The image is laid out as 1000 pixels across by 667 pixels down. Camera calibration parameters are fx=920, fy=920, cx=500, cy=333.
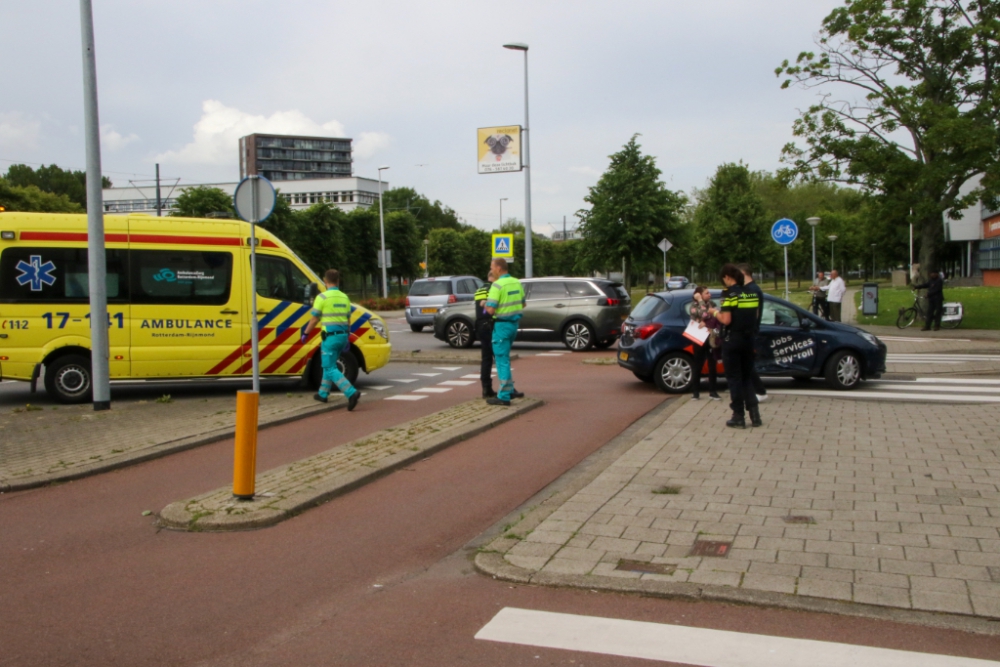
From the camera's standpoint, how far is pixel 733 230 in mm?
50000

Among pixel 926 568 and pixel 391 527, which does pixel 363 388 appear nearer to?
pixel 391 527

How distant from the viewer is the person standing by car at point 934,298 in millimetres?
24019

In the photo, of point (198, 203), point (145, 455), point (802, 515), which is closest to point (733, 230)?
point (198, 203)

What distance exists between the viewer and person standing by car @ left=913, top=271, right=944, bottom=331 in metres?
24.0

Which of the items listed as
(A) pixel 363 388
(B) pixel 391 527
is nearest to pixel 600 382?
(A) pixel 363 388

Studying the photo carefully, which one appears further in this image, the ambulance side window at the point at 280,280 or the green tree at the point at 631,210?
the green tree at the point at 631,210

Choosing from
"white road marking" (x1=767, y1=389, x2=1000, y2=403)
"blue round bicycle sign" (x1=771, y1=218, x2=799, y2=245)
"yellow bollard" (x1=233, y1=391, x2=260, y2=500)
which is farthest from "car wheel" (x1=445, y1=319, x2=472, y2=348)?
"yellow bollard" (x1=233, y1=391, x2=260, y2=500)

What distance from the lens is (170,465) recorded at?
328 inches

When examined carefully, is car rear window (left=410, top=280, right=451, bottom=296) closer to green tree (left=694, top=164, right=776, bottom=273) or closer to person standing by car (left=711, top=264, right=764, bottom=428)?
person standing by car (left=711, top=264, right=764, bottom=428)

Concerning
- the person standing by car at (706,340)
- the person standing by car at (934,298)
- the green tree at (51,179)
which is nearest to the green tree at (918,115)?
the person standing by car at (934,298)

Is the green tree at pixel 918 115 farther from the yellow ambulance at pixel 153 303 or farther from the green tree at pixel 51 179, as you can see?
the green tree at pixel 51 179

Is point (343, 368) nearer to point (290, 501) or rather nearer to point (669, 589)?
point (290, 501)

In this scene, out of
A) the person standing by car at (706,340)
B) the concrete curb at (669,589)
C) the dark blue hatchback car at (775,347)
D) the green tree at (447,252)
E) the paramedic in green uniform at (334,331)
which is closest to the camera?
the concrete curb at (669,589)

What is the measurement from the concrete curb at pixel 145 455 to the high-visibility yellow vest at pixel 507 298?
2.53m
